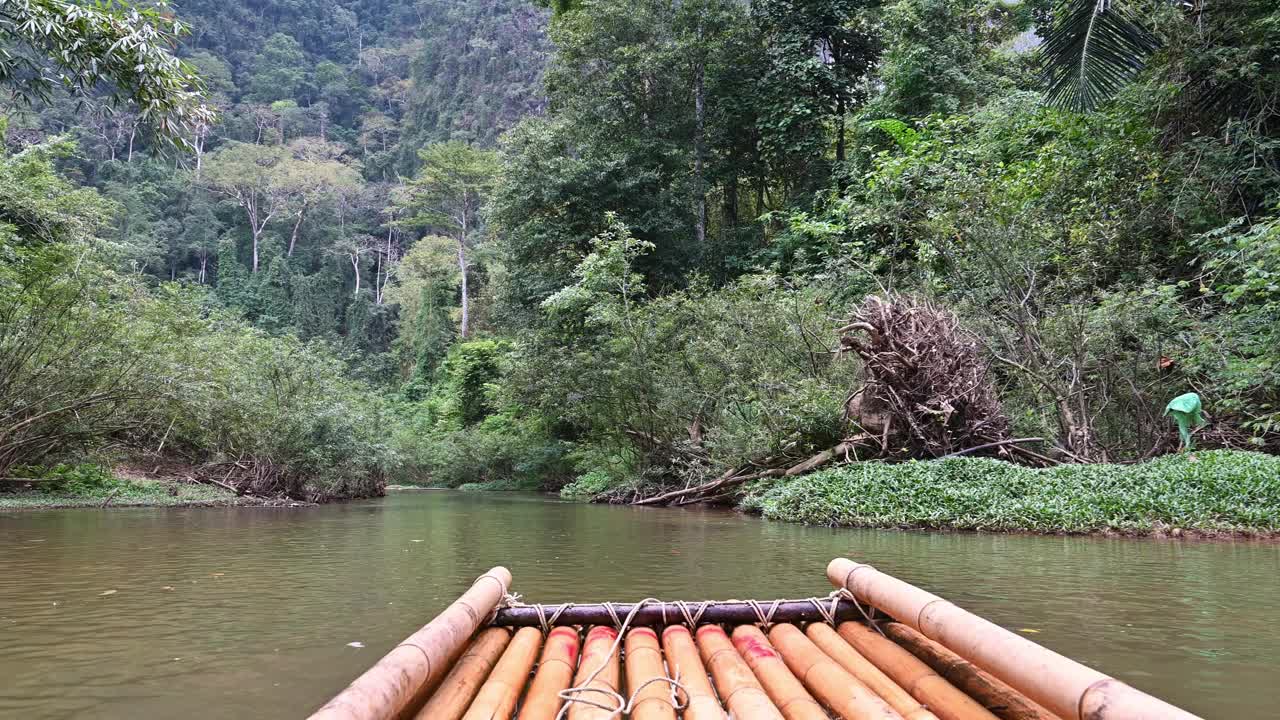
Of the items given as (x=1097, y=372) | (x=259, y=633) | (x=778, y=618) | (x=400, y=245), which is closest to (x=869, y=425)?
(x=1097, y=372)

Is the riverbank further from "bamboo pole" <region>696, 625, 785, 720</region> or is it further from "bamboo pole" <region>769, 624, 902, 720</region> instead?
"bamboo pole" <region>769, 624, 902, 720</region>

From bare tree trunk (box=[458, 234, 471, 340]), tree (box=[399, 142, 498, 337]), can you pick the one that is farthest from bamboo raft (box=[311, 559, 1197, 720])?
tree (box=[399, 142, 498, 337])

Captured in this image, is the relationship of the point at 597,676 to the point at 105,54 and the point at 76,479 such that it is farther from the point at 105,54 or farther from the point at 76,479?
the point at 76,479

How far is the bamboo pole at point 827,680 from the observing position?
246cm

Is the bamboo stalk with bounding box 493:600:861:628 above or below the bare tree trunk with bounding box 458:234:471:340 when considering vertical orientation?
below

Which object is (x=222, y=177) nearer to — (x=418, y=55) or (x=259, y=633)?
(x=418, y=55)

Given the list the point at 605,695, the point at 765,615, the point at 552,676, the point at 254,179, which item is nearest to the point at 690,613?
the point at 765,615

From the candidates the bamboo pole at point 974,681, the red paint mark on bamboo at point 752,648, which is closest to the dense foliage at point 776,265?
the red paint mark on bamboo at point 752,648

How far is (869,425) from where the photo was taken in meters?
12.1

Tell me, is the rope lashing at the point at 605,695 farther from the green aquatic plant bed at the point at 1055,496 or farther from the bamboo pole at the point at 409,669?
the green aquatic plant bed at the point at 1055,496

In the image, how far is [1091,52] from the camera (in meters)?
9.24

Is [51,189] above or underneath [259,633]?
above

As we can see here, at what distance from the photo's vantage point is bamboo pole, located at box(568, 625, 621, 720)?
250 centimetres

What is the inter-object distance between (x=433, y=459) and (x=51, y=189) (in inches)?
657
